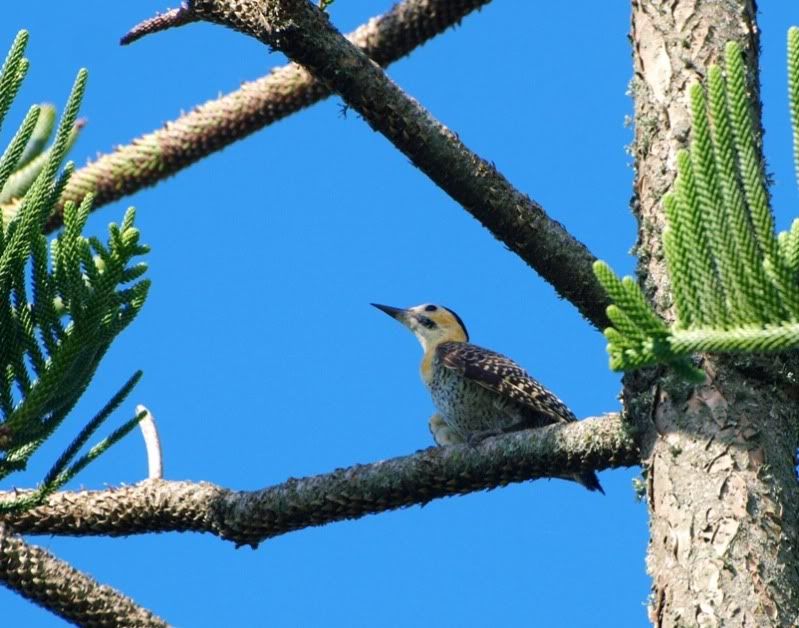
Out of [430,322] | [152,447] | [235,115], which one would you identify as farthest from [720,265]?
[430,322]

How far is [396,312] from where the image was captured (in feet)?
31.8

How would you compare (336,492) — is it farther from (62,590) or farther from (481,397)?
(481,397)

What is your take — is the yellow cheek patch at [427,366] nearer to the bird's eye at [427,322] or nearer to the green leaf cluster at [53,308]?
the bird's eye at [427,322]

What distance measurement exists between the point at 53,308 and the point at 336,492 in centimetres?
145

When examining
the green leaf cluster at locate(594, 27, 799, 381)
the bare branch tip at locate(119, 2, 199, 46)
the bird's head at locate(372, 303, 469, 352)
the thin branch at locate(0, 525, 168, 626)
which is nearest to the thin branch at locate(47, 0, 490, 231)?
the bare branch tip at locate(119, 2, 199, 46)

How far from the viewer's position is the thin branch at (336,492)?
174 inches

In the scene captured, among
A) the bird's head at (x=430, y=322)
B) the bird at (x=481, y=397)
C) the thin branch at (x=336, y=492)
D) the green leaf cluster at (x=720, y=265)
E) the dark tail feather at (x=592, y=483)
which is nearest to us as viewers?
the green leaf cluster at (x=720, y=265)

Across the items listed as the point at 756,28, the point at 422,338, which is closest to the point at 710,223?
the point at 756,28

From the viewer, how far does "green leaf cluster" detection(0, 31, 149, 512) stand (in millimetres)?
3389

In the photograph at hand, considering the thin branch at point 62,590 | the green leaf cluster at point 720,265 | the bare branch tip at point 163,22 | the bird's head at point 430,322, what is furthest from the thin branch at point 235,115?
the green leaf cluster at point 720,265

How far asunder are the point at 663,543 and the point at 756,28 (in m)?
1.85

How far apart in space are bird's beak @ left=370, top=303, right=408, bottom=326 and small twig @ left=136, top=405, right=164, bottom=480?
4.55m

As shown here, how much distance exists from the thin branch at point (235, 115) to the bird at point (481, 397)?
177 cm

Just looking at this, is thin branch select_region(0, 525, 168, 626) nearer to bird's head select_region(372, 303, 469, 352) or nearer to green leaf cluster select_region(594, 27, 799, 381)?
green leaf cluster select_region(594, 27, 799, 381)
